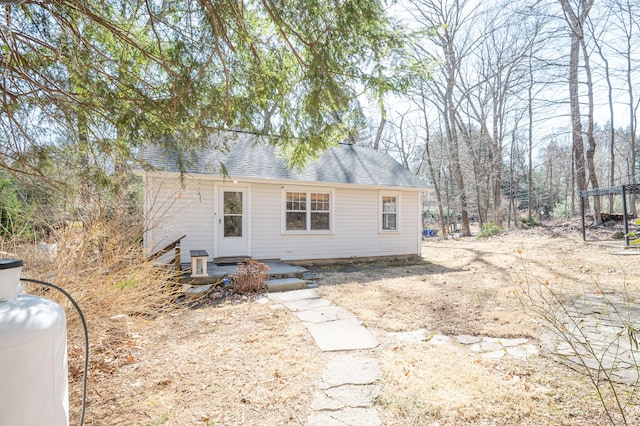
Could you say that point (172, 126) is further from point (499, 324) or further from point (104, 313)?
point (499, 324)

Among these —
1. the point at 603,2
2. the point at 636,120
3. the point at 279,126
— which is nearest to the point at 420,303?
the point at 279,126

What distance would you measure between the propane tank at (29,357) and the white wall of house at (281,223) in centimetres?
579

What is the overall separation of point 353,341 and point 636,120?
19056mm

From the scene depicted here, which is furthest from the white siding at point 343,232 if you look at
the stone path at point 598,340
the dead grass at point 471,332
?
the stone path at point 598,340

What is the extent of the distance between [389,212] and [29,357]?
1008 centimetres

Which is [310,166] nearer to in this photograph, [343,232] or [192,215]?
[343,232]

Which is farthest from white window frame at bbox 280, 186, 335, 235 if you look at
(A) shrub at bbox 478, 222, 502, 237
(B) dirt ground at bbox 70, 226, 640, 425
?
(A) shrub at bbox 478, 222, 502, 237

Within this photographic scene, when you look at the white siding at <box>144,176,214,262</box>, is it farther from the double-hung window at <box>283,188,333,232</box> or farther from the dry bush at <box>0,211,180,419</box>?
the dry bush at <box>0,211,180,419</box>

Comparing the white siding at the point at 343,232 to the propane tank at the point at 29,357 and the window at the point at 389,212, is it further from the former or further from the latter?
the propane tank at the point at 29,357

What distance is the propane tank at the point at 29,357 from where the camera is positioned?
3.85ft

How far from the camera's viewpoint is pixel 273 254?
29.6ft

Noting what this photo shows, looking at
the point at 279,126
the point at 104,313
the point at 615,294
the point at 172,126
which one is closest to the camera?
the point at 104,313

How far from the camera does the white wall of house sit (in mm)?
7883

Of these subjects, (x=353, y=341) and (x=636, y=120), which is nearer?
(x=353, y=341)
